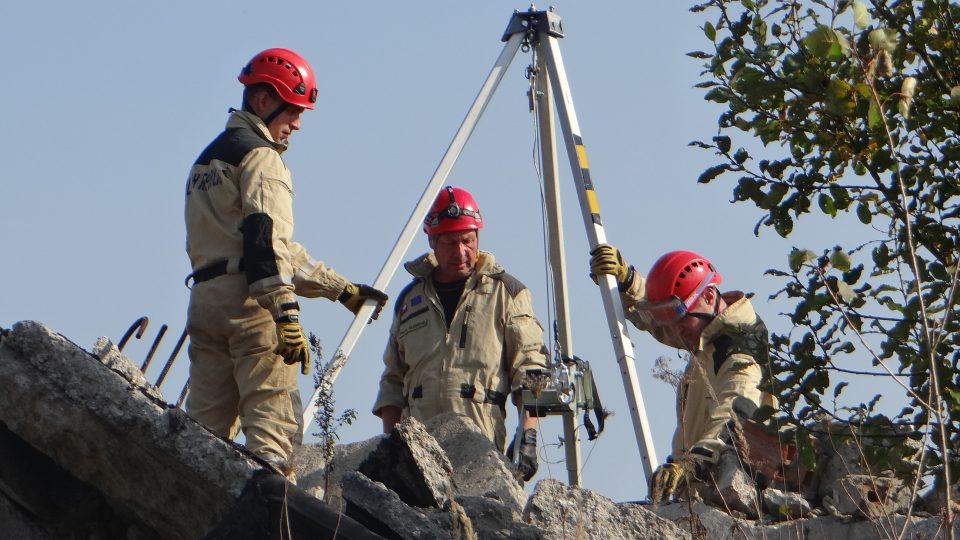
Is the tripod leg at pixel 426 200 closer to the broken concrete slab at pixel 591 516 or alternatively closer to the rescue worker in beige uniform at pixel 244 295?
the rescue worker in beige uniform at pixel 244 295

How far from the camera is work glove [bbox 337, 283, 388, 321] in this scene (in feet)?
24.3

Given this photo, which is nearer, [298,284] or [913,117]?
[913,117]

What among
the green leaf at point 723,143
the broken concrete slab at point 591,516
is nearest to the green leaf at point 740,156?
the green leaf at point 723,143

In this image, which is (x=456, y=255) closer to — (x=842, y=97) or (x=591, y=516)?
(x=591, y=516)

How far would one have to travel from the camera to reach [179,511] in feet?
12.5

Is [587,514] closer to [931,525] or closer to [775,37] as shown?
[931,525]

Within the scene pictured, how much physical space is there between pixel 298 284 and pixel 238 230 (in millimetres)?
761

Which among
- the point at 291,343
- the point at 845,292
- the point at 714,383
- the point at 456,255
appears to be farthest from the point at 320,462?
the point at 845,292

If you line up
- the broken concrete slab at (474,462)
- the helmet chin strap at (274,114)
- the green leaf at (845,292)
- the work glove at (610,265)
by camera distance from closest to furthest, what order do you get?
1. the green leaf at (845,292)
2. the broken concrete slab at (474,462)
3. the helmet chin strap at (274,114)
4. the work glove at (610,265)

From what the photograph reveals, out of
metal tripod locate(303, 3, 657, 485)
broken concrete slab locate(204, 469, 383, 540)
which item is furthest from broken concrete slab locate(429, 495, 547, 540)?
metal tripod locate(303, 3, 657, 485)

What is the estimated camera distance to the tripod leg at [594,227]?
8055 millimetres

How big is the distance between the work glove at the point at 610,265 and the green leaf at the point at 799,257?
4482mm

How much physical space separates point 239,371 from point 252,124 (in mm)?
1166

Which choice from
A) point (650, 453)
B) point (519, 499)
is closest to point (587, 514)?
point (519, 499)
